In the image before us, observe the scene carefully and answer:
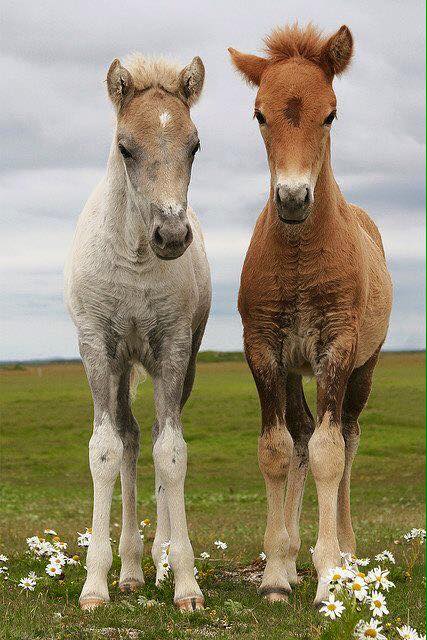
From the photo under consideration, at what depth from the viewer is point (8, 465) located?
29641 millimetres

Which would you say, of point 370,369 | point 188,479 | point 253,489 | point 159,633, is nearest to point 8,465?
point 188,479

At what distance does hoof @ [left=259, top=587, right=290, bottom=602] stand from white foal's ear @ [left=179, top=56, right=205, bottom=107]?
466cm

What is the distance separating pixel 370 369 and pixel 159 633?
483 cm

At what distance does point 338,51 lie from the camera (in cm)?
750

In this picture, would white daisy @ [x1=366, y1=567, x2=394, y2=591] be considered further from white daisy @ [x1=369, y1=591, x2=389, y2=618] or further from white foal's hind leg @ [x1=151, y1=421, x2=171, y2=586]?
white foal's hind leg @ [x1=151, y1=421, x2=171, y2=586]

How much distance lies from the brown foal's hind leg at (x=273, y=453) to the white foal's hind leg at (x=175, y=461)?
731mm

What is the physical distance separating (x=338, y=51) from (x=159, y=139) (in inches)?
77.2

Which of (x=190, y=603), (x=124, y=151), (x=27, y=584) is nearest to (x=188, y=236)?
(x=124, y=151)

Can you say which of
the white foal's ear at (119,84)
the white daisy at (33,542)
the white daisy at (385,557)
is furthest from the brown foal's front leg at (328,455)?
the white daisy at (33,542)

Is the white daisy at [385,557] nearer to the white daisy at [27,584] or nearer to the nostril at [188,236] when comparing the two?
the white daisy at [27,584]

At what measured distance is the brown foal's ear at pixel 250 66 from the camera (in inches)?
306

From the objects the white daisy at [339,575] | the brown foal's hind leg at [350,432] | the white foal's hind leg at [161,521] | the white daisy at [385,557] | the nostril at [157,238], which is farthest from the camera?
the brown foal's hind leg at [350,432]

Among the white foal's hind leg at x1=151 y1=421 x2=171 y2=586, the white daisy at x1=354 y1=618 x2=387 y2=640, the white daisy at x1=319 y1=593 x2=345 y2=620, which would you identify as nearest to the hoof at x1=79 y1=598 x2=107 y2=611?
the white foal's hind leg at x1=151 y1=421 x2=171 y2=586

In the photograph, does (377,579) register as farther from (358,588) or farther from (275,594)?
(275,594)
